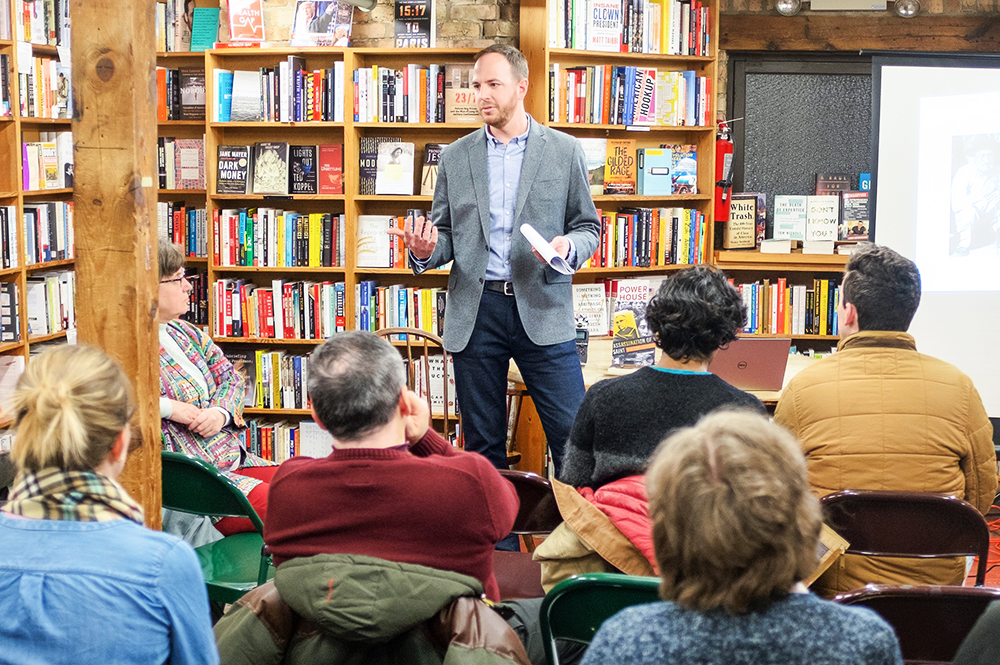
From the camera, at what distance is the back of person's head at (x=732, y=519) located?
3.37 ft

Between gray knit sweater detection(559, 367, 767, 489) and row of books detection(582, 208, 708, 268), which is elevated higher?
row of books detection(582, 208, 708, 268)

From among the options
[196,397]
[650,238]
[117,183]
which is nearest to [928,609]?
[117,183]

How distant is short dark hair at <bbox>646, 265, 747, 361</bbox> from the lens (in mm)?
2117

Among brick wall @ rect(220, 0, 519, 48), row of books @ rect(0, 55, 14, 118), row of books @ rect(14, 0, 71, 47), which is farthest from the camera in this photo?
brick wall @ rect(220, 0, 519, 48)

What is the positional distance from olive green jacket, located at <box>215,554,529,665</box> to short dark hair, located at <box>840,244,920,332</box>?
132 cm

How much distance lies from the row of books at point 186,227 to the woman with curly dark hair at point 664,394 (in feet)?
11.9

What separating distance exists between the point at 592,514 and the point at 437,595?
44cm

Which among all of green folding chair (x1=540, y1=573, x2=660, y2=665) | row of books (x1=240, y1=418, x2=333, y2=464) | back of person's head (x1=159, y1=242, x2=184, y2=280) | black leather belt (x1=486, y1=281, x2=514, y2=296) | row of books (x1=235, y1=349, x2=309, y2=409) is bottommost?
row of books (x1=240, y1=418, x2=333, y2=464)

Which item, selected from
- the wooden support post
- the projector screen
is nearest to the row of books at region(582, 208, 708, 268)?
the projector screen

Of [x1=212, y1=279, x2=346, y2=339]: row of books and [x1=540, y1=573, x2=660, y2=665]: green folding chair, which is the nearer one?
[x1=540, y1=573, x2=660, y2=665]: green folding chair

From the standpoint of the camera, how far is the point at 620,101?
195 inches

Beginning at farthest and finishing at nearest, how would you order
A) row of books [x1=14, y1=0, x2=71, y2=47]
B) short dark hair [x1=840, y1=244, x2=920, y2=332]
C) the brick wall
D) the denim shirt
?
1. the brick wall
2. row of books [x1=14, y1=0, x2=71, y2=47]
3. short dark hair [x1=840, y1=244, x2=920, y2=332]
4. the denim shirt

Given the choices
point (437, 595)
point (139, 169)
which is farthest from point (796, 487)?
point (139, 169)

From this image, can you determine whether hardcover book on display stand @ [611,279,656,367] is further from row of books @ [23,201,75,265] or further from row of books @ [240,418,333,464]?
row of books @ [23,201,75,265]
